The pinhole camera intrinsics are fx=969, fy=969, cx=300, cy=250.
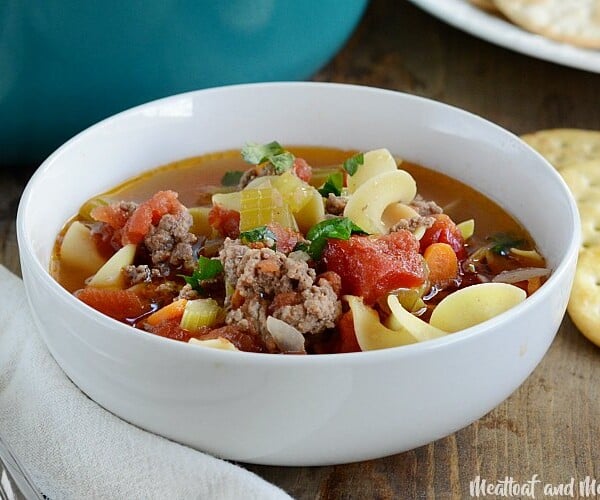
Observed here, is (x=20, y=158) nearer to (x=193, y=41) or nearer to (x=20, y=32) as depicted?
(x=20, y=32)

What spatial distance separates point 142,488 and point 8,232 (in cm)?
170

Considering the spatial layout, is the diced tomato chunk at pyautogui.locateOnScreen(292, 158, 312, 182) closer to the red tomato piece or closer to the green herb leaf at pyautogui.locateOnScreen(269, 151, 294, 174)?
the green herb leaf at pyautogui.locateOnScreen(269, 151, 294, 174)

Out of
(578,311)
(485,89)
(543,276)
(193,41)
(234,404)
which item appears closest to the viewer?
(234,404)

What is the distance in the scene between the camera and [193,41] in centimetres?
377

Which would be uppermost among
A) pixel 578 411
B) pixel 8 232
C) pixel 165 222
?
pixel 165 222

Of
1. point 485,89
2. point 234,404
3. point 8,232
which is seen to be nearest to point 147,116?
point 8,232

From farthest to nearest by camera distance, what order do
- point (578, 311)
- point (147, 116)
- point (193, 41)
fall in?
point (193, 41), point (147, 116), point (578, 311)

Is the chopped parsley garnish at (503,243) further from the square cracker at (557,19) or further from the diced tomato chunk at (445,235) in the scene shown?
the square cracker at (557,19)

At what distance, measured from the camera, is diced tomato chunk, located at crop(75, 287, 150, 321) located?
2.82m

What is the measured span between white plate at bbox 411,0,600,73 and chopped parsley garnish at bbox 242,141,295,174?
154cm

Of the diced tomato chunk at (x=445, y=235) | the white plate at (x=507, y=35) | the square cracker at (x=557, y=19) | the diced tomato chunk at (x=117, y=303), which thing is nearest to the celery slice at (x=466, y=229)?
the diced tomato chunk at (x=445, y=235)

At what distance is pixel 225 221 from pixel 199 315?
50 centimetres

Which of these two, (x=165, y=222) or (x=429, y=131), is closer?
(x=165, y=222)

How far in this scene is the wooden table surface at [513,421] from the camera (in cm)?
264
